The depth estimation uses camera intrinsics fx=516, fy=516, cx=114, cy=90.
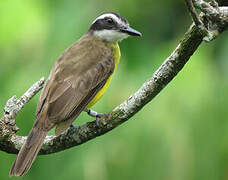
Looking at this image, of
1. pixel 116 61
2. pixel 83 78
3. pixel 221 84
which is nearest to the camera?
pixel 221 84

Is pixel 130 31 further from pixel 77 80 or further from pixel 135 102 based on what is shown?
pixel 135 102

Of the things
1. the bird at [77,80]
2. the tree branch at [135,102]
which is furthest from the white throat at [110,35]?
the tree branch at [135,102]

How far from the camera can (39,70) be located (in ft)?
15.1

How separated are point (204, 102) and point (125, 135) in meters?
0.69

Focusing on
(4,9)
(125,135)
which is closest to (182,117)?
(125,135)

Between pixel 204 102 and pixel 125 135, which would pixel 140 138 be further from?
pixel 204 102

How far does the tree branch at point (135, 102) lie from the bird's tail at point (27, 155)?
0.41 feet

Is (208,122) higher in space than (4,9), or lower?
lower

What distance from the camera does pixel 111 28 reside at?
524 centimetres

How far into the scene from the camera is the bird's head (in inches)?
201

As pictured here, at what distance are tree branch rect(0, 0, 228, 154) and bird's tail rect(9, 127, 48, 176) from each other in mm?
125

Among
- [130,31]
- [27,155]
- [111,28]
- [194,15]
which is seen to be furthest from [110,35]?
[194,15]

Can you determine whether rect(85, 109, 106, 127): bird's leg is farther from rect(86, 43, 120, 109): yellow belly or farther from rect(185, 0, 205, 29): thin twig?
rect(185, 0, 205, 29): thin twig

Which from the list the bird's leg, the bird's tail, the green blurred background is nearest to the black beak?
the green blurred background
